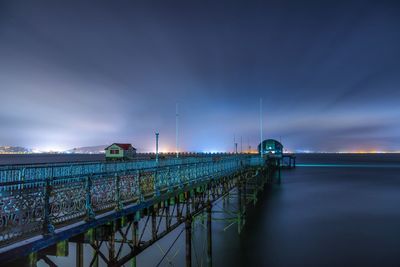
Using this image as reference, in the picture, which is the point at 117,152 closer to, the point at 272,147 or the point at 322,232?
the point at 322,232

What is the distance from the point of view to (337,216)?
99.5ft

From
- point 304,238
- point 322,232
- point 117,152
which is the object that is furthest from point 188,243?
point 117,152

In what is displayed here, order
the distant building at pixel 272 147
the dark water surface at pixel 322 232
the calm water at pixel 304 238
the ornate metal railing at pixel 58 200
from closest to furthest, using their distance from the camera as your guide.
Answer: the ornate metal railing at pixel 58 200 → the calm water at pixel 304 238 → the dark water surface at pixel 322 232 → the distant building at pixel 272 147

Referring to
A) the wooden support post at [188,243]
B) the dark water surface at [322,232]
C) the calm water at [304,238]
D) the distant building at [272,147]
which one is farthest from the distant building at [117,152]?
the distant building at [272,147]

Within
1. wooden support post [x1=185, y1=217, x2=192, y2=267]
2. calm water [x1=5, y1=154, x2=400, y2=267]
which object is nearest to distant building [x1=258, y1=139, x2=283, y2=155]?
calm water [x1=5, y1=154, x2=400, y2=267]

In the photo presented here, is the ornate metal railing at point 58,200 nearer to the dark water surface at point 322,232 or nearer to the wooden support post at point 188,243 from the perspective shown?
the wooden support post at point 188,243

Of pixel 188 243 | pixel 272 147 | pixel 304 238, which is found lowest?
pixel 304 238

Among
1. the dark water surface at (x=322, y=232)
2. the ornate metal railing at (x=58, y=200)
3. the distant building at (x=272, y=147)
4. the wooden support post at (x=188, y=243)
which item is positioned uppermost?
the distant building at (x=272, y=147)

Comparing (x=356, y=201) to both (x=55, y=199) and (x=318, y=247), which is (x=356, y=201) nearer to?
(x=318, y=247)

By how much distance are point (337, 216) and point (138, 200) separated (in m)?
28.8

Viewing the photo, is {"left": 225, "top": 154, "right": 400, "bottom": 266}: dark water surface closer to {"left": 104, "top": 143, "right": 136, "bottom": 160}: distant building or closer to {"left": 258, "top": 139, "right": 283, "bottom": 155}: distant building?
{"left": 104, "top": 143, "right": 136, "bottom": 160}: distant building

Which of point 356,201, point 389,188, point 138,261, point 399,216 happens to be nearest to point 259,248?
point 138,261

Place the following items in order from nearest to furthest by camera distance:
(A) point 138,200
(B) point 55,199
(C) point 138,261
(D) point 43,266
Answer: (B) point 55,199
(A) point 138,200
(D) point 43,266
(C) point 138,261

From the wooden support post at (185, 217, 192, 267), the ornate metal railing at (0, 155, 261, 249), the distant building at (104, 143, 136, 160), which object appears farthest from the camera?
the distant building at (104, 143, 136, 160)
